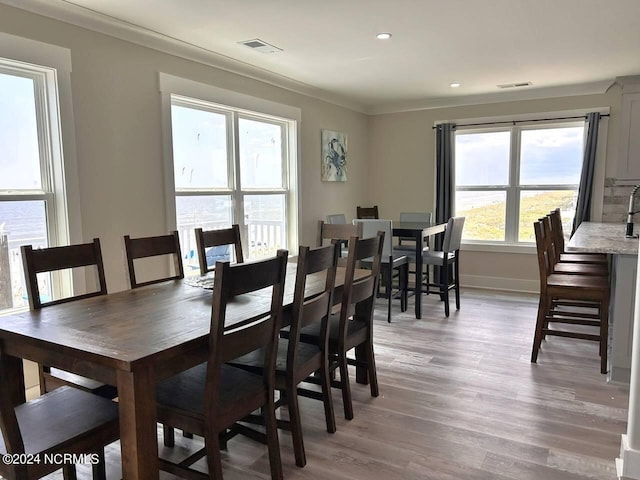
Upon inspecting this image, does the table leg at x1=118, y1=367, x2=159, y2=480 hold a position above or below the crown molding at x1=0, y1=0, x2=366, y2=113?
below

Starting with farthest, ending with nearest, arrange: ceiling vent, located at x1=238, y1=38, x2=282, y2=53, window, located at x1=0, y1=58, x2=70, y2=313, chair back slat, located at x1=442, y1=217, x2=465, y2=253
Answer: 1. chair back slat, located at x1=442, y1=217, x2=465, y2=253
2. ceiling vent, located at x1=238, y1=38, x2=282, y2=53
3. window, located at x1=0, y1=58, x2=70, y2=313

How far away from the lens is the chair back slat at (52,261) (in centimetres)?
212

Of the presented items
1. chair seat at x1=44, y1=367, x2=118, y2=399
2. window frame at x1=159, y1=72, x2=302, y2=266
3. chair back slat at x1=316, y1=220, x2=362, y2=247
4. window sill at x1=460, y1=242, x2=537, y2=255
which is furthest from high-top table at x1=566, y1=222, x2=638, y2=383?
window frame at x1=159, y1=72, x2=302, y2=266

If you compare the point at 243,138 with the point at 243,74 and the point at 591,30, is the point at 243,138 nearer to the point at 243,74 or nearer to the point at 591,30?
the point at 243,74

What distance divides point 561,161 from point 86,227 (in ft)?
16.9

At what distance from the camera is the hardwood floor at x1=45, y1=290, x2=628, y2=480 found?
6.94ft

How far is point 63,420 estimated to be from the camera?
163 centimetres

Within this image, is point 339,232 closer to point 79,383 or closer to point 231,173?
point 231,173

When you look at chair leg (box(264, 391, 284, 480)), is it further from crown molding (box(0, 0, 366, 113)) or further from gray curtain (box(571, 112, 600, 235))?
gray curtain (box(571, 112, 600, 235))

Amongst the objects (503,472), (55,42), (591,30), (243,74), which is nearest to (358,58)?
(243,74)

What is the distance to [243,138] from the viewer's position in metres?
4.56

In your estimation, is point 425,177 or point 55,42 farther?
point 425,177

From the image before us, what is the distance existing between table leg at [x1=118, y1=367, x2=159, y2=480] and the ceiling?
91.1 inches

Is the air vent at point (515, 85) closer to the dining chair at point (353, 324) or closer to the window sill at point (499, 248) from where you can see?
the window sill at point (499, 248)
